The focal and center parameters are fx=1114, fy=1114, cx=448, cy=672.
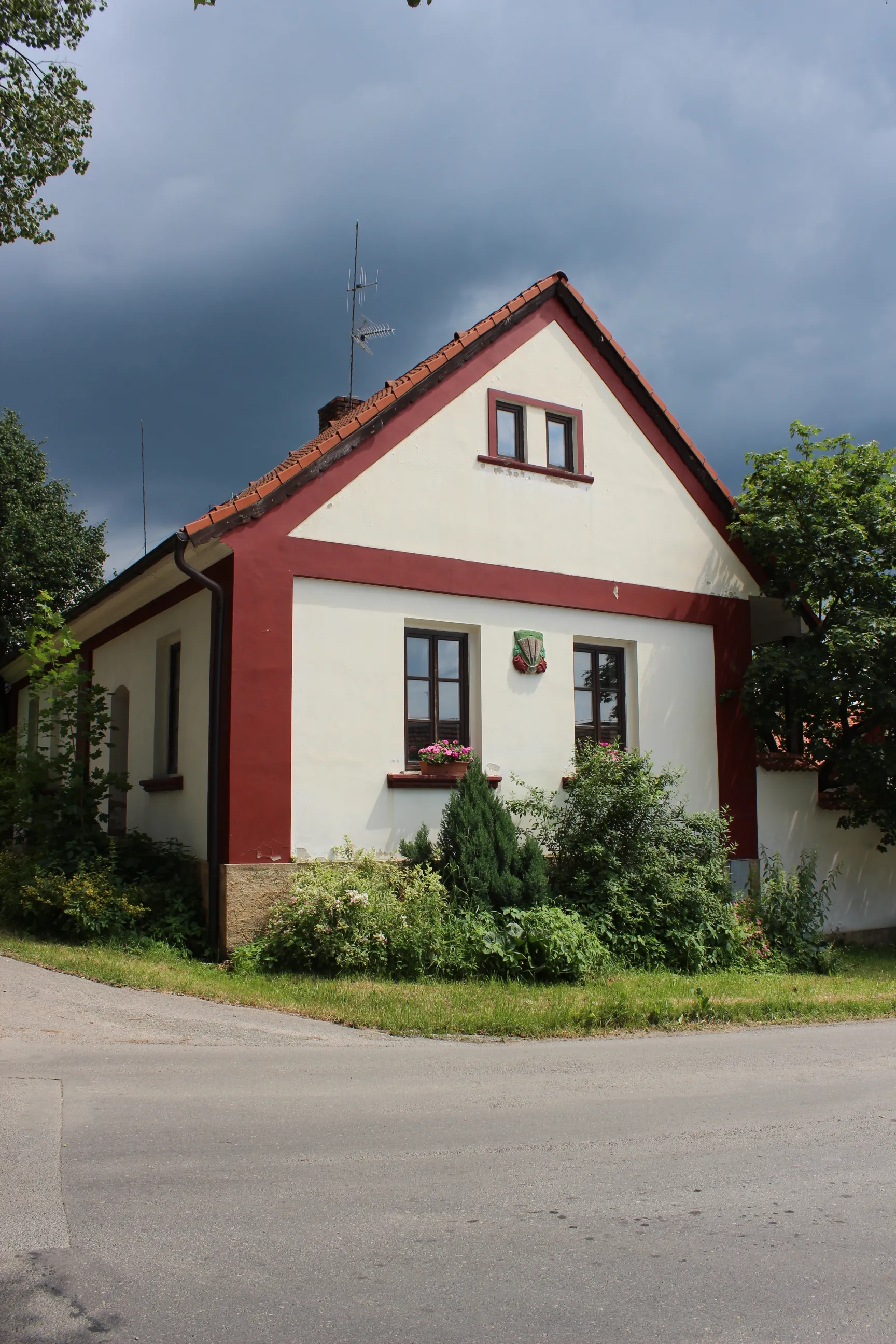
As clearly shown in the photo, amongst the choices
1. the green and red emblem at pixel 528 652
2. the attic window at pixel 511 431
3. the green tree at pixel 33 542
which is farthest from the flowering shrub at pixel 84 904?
the green tree at pixel 33 542

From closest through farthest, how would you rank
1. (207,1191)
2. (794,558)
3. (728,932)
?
(207,1191), (728,932), (794,558)

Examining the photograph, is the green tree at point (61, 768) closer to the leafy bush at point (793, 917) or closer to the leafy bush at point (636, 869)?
the leafy bush at point (636, 869)

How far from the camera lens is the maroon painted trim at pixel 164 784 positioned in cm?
1248

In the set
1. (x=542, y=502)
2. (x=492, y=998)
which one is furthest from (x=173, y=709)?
(x=492, y=998)

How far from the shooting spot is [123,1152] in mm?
4914

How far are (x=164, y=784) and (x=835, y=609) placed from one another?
8779 mm

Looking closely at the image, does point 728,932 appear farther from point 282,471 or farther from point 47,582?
point 47,582

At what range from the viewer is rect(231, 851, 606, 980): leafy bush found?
33.3 feet

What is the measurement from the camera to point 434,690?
12.8m

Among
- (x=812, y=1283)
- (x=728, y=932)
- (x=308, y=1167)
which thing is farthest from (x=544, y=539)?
(x=812, y=1283)

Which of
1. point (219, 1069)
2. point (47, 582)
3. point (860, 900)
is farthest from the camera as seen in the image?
point (47, 582)

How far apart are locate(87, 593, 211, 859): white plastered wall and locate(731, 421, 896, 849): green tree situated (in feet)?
23.1

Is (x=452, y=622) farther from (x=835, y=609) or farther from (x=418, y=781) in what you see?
(x=835, y=609)

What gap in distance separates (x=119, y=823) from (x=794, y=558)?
381 inches
